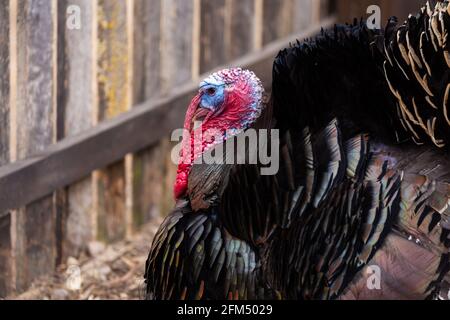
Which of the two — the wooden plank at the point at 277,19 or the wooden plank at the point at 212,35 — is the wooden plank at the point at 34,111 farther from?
the wooden plank at the point at 277,19

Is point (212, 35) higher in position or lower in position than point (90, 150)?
higher

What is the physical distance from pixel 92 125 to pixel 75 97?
21 cm

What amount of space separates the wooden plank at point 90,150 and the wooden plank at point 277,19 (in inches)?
37.1

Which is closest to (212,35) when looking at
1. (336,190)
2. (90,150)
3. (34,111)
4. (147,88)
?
(147,88)

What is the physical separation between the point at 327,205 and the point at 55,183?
72.4 inches

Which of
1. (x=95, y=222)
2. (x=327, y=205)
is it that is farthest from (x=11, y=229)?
(x=327, y=205)

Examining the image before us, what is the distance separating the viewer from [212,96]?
3668 millimetres

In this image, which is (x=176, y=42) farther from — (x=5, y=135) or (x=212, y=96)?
(x=212, y=96)

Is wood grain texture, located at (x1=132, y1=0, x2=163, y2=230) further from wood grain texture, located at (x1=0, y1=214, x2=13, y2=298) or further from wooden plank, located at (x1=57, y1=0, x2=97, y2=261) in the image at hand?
wood grain texture, located at (x1=0, y1=214, x2=13, y2=298)

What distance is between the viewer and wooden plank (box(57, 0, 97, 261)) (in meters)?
4.57

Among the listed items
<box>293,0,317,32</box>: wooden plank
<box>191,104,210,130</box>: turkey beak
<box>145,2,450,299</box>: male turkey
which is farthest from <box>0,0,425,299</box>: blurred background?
<box>145,2,450,299</box>: male turkey

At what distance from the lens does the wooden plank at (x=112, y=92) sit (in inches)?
189

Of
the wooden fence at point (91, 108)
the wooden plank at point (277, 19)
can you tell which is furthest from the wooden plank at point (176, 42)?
the wooden plank at point (277, 19)
